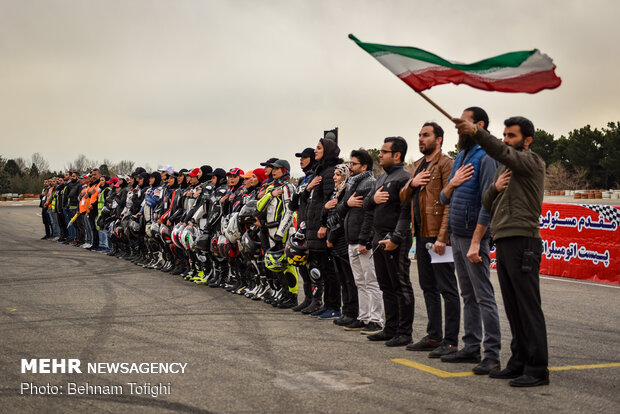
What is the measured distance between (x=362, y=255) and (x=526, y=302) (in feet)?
9.77

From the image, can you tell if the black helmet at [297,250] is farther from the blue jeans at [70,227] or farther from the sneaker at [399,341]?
the blue jeans at [70,227]

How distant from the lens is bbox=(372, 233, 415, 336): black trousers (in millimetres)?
7941

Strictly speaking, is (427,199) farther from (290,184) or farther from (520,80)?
(290,184)

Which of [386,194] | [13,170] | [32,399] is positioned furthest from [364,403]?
[13,170]

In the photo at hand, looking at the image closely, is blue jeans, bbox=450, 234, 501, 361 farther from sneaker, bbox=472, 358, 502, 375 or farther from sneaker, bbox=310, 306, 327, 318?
sneaker, bbox=310, 306, 327, 318

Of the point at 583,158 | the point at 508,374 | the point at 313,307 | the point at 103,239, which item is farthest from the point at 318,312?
the point at 583,158

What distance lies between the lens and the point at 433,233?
24.2 ft

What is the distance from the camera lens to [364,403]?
549 cm

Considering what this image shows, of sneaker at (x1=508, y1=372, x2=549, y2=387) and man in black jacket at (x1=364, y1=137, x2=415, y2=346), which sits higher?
man in black jacket at (x1=364, y1=137, x2=415, y2=346)

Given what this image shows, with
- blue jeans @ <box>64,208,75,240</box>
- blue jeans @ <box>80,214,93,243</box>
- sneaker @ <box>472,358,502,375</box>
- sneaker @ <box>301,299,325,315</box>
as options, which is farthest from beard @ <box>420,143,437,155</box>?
blue jeans @ <box>64,208,75,240</box>

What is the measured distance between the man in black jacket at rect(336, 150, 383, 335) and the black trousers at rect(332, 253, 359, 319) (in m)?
0.24

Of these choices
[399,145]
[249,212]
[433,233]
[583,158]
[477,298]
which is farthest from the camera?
[583,158]

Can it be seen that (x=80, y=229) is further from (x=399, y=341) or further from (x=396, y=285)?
(x=399, y=341)

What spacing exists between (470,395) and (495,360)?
0.93 m
